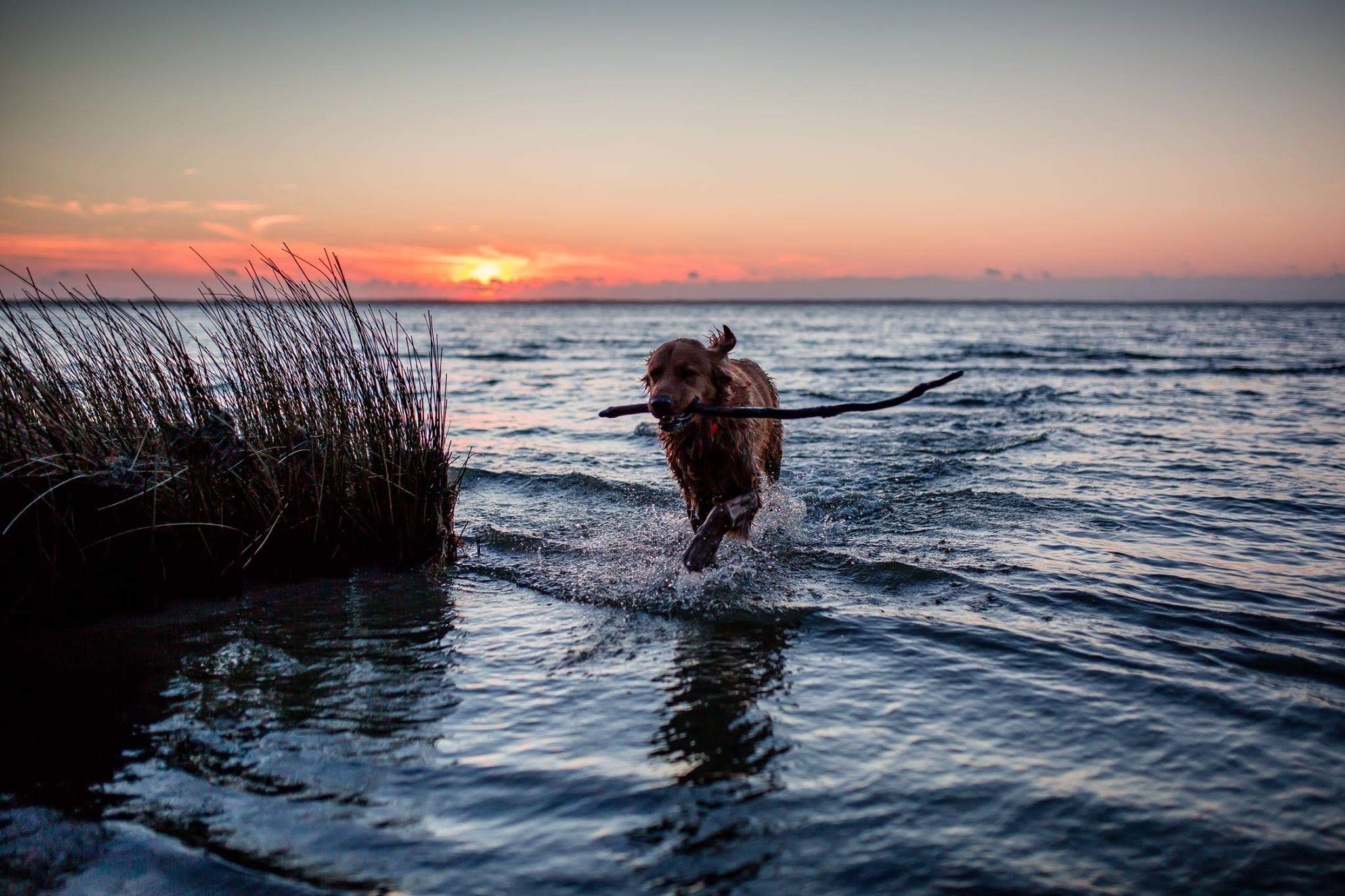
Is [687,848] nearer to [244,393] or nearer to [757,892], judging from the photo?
[757,892]

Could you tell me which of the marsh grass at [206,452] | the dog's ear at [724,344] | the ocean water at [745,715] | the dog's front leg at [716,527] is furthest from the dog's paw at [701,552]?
the marsh grass at [206,452]

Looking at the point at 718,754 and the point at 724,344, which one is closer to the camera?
the point at 718,754

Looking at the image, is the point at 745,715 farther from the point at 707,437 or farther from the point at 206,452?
the point at 206,452

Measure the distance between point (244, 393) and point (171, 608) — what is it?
1713 mm

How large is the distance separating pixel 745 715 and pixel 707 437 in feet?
10.0

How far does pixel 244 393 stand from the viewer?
6.63 metres

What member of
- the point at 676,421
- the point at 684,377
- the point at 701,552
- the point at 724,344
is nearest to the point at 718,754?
the point at 701,552

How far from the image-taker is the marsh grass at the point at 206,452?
5.74m

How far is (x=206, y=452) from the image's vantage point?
20.4 ft

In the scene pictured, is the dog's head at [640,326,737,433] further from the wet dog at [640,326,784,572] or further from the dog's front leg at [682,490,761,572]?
the dog's front leg at [682,490,761,572]

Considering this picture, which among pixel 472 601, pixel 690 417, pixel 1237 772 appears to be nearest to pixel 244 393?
pixel 472 601

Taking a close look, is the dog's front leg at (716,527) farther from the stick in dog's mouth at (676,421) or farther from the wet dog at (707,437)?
the stick in dog's mouth at (676,421)

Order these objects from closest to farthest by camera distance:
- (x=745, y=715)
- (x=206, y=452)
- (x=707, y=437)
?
(x=745, y=715) → (x=206, y=452) → (x=707, y=437)

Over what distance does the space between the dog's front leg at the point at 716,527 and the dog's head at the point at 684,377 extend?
2.58 feet
